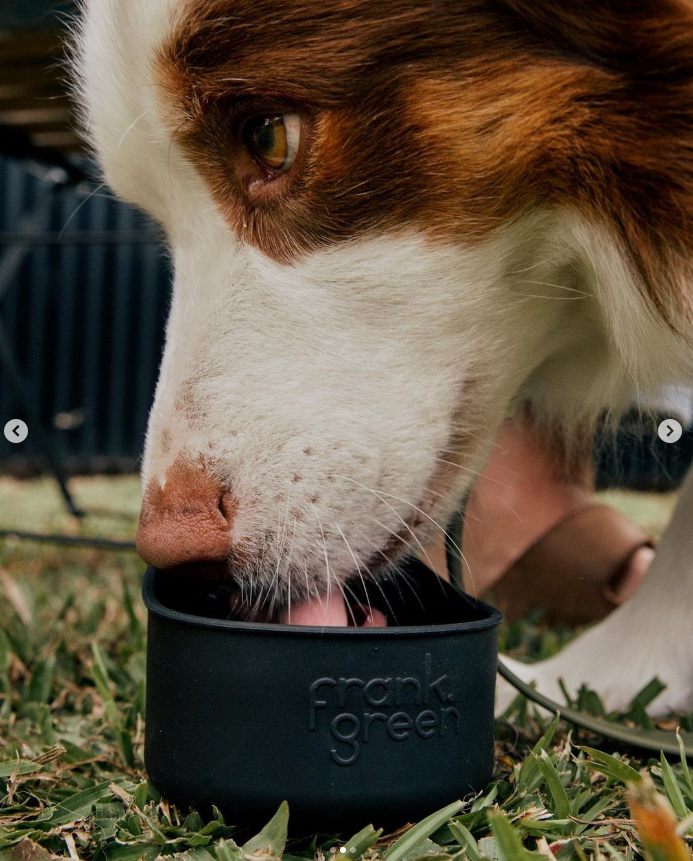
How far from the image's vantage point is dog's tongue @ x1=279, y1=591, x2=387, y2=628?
1104mm

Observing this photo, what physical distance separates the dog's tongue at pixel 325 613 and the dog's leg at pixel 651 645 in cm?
38

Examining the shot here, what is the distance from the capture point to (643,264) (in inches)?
43.1

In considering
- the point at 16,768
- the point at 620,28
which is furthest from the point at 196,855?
the point at 620,28

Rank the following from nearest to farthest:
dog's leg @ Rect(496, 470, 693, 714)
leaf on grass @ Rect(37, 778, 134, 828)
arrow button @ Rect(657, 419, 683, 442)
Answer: leaf on grass @ Rect(37, 778, 134, 828), dog's leg @ Rect(496, 470, 693, 714), arrow button @ Rect(657, 419, 683, 442)

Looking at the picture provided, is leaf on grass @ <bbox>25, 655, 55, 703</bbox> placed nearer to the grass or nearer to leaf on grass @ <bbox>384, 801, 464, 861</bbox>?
the grass

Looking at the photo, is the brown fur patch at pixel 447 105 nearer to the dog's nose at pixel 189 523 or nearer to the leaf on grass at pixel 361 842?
the dog's nose at pixel 189 523

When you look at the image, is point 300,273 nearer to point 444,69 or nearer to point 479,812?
point 444,69

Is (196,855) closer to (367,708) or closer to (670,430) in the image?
(367,708)

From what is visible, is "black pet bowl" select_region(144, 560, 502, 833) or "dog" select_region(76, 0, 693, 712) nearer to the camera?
"black pet bowl" select_region(144, 560, 502, 833)

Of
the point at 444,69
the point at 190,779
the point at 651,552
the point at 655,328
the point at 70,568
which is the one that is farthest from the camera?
the point at 70,568

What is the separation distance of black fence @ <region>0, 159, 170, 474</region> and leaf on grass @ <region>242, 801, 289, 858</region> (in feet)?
16.5

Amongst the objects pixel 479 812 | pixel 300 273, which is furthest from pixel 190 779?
pixel 300 273

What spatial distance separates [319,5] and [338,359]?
38 centimetres

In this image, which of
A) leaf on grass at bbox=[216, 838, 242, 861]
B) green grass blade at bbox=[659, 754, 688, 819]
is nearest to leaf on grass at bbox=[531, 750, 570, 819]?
green grass blade at bbox=[659, 754, 688, 819]
